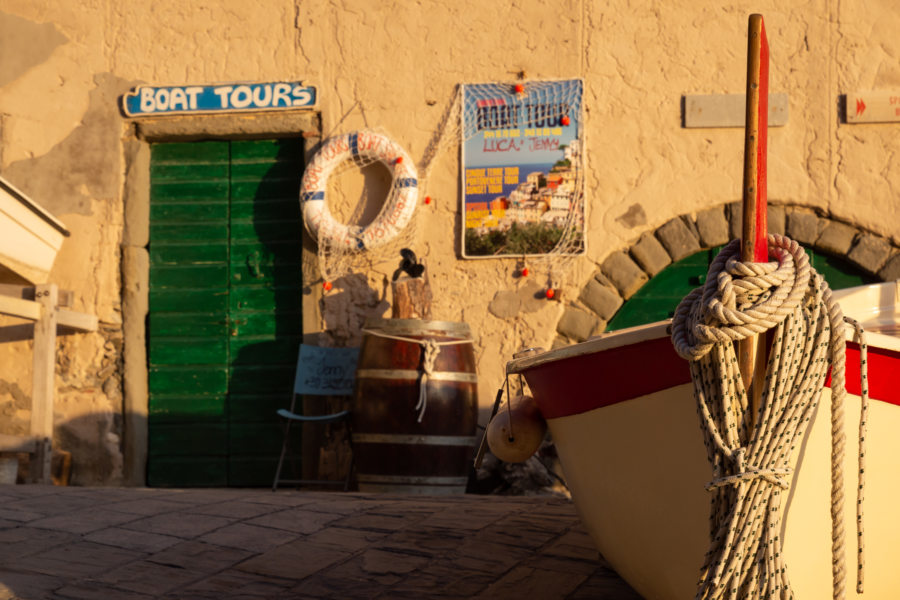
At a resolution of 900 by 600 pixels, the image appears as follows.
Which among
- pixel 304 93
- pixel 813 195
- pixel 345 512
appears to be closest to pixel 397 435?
pixel 345 512

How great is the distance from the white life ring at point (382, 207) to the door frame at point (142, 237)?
22 cm

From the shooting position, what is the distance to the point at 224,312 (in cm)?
684

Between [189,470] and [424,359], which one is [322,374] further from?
[189,470]

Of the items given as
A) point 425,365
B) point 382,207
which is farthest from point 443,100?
point 425,365

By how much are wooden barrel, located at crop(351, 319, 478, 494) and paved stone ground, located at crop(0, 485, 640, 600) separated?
0.76 m

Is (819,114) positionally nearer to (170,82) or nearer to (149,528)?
(170,82)

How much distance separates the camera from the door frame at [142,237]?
6688mm

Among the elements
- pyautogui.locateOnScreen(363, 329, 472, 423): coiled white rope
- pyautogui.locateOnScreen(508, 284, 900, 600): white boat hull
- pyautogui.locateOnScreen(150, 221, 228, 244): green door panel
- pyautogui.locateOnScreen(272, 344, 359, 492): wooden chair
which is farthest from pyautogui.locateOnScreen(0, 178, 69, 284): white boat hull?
pyautogui.locateOnScreen(508, 284, 900, 600): white boat hull

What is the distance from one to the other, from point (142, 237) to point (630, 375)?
521cm

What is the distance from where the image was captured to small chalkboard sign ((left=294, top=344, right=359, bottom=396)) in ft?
20.7

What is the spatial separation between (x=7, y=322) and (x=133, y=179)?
4.52 feet

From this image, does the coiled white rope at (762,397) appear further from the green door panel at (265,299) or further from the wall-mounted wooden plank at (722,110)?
the green door panel at (265,299)

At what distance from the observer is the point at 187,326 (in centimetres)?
684

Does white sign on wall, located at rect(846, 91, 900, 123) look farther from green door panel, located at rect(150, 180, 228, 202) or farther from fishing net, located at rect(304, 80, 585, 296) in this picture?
green door panel, located at rect(150, 180, 228, 202)
